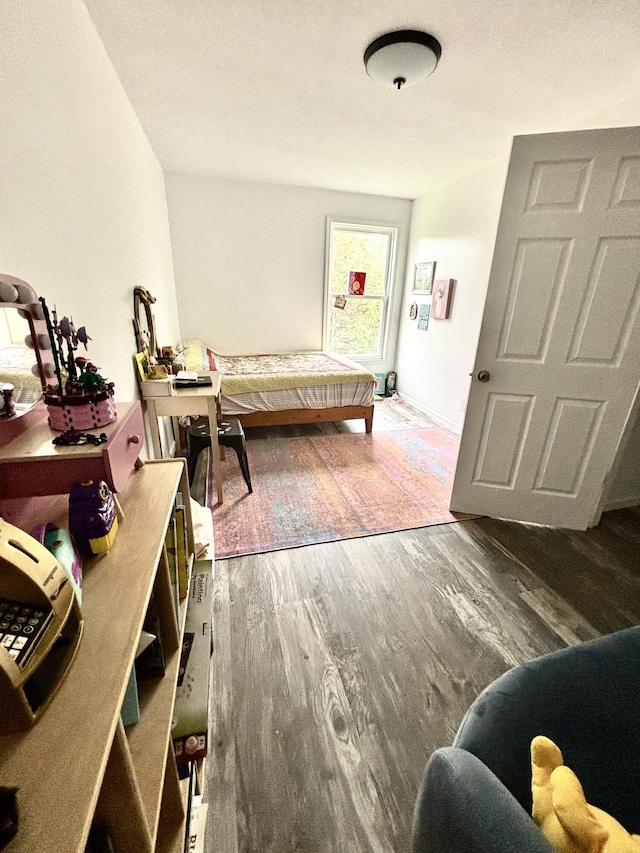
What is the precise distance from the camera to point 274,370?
11.9ft

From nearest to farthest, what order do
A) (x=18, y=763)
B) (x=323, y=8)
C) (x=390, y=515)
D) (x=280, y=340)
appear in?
1. (x=18, y=763)
2. (x=323, y=8)
3. (x=390, y=515)
4. (x=280, y=340)

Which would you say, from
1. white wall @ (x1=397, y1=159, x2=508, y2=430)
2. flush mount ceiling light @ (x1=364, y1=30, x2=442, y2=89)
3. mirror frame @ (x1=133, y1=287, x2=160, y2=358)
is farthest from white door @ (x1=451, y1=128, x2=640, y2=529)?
mirror frame @ (x1=133, y1=287, x2=160, y2=358)

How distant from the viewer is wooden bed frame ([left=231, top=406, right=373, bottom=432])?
334 cm

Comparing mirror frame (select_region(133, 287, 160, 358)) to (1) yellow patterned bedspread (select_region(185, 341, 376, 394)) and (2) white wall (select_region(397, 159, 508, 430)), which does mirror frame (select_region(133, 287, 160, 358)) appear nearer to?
(1) yellow patterned bedspread (select_region(185, 341, 376, 394))

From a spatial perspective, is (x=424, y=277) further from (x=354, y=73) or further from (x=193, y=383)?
(x=193, y=383)

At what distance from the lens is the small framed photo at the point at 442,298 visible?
3.70 meters

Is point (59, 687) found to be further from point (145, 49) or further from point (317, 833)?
point (145, 49)

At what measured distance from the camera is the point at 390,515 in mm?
2291

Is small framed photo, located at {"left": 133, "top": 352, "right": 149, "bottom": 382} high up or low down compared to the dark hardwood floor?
up

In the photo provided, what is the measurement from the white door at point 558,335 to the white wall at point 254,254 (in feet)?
9.83

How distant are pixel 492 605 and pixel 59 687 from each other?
1718 mm

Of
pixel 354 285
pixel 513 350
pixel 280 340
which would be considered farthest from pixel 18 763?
pixel 354 285

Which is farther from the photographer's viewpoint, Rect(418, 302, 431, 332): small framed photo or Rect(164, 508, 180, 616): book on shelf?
Rect(418, 302, 431, 332): small framed photo

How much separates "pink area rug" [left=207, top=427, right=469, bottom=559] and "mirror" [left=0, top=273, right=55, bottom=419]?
52.0 inches
